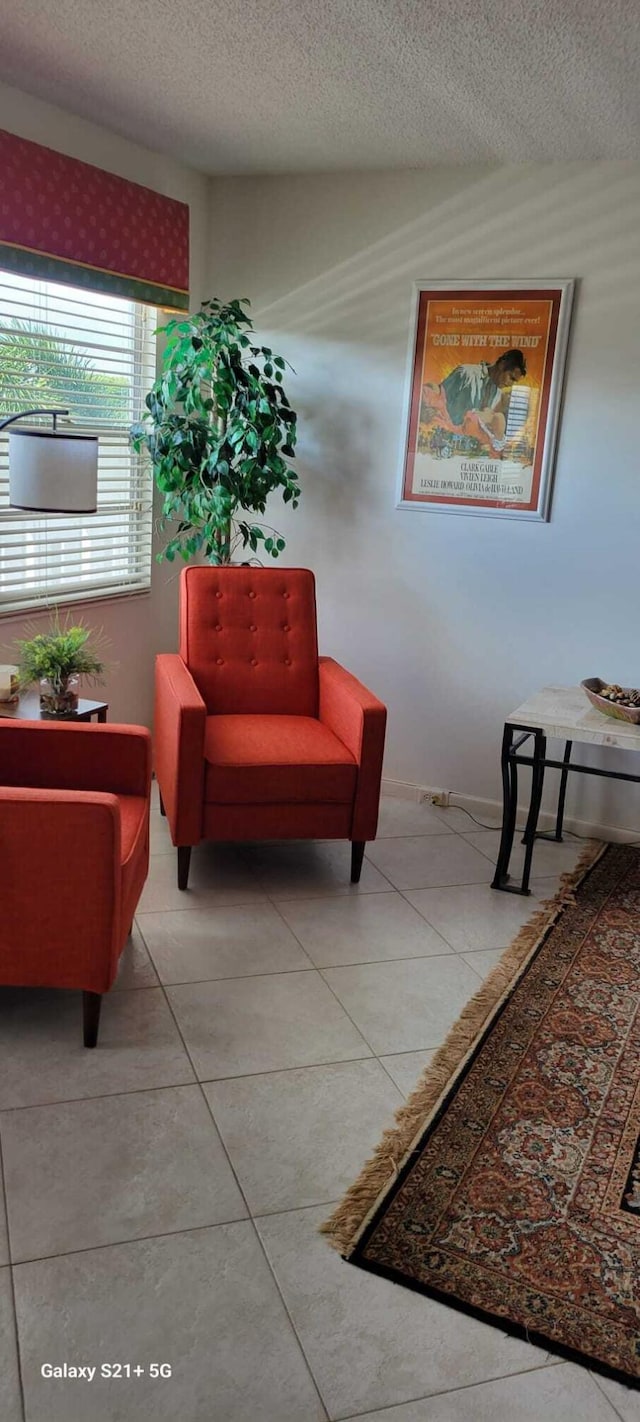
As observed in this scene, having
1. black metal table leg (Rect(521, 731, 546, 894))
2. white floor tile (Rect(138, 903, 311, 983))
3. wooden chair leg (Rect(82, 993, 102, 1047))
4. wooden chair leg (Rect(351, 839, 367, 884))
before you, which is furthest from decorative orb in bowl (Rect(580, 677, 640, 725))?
wooden chair leg (Rect(82, 993, 102, 1047))

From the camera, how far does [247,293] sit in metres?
4.32

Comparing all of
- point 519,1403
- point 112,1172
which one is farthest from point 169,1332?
point 519,1403

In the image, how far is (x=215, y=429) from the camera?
4031mm

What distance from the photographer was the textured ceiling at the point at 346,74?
2.57 metres

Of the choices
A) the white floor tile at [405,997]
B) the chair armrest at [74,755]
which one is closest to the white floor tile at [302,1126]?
the white floor tile at [405,997]

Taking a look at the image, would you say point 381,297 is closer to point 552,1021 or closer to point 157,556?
point 157,556

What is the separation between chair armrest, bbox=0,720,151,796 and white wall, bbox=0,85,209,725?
35.8 inches

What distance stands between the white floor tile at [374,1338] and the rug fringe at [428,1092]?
0.08m

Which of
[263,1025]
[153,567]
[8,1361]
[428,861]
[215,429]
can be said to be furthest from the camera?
[153,567]

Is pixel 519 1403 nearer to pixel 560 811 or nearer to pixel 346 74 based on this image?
pixel 560 811

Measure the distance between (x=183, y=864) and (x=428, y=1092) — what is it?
1.21m

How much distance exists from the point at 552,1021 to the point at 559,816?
1.38 meters

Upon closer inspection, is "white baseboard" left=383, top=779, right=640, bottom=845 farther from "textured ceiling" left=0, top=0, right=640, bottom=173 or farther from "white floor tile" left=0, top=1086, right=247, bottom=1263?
"textured ceiling" left=0, top=0, right=640, bottom=173

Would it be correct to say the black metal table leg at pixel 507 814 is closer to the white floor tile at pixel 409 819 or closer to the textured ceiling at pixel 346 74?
the white floor tile at pixel 409 819
